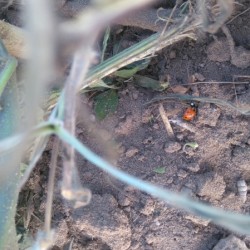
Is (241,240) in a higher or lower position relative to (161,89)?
lower

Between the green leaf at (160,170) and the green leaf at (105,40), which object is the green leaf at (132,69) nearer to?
the green leaf at (105,40)

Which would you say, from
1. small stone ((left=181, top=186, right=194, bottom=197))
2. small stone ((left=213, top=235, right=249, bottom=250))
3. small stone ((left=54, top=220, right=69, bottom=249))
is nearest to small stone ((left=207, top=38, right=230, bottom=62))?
small stone ((left=181, top=186, right=194, bottom=197))

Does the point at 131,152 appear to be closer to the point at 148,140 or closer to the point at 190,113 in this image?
the point at 148,140

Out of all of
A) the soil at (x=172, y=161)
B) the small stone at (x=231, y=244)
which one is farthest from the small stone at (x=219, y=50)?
the small stone at (x=231, y=244)

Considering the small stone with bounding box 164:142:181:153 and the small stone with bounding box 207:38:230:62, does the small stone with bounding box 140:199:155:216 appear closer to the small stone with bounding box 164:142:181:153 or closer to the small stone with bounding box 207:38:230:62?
the small stone with bounding box 164:142:181:153

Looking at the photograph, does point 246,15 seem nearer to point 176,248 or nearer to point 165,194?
point 176,248

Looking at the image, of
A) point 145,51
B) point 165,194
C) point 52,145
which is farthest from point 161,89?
point 165,194
